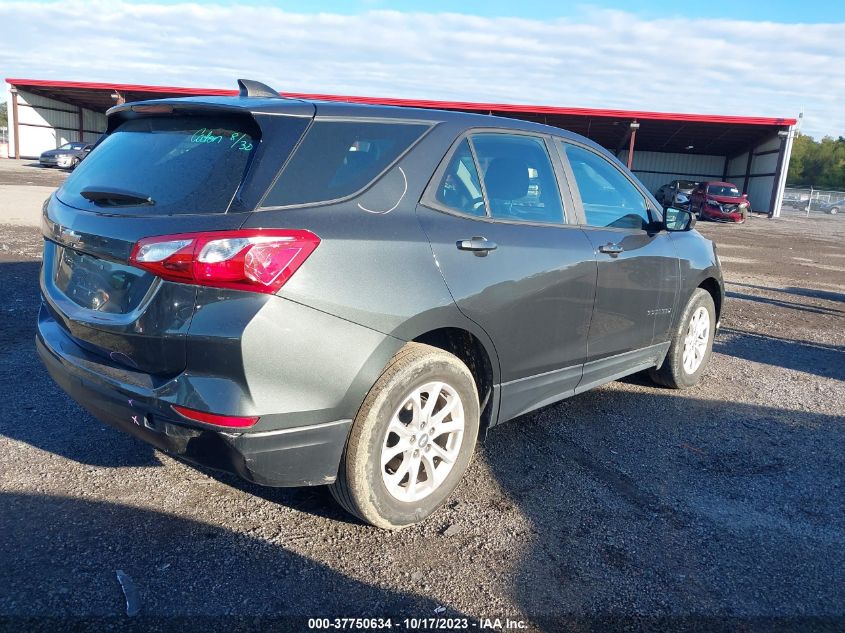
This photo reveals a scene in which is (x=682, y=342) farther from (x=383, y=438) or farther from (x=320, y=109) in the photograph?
(x=320, y=109)

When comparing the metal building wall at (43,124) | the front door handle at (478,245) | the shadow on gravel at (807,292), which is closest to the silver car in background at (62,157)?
the metal building wall at (43,124)

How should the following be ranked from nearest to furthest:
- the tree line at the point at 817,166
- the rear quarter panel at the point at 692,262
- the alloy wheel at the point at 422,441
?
the alloy wheel at the point at 422,441 → the rear quarter panel at the point at 692,262 → the tree line at the point at 817,166

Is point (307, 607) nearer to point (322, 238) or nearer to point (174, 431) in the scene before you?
point (174, 431)

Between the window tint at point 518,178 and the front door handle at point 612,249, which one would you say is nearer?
the window tint at point 518,178

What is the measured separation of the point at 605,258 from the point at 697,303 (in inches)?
61.0

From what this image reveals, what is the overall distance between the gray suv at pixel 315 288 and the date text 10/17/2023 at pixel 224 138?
0.01 m

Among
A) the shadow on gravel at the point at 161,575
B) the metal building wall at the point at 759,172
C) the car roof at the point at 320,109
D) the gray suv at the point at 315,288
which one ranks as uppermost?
the metal building wall at the point at 759,172

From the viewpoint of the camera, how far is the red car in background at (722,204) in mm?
28328

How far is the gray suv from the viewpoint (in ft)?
8.27

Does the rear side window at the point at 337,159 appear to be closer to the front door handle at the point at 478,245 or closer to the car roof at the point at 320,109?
the car roof at the point at 320,109

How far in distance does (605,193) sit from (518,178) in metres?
0.91

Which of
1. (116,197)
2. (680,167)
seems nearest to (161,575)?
(116,197)

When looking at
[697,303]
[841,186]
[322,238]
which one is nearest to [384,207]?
[322,238]

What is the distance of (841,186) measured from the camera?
66000mm
